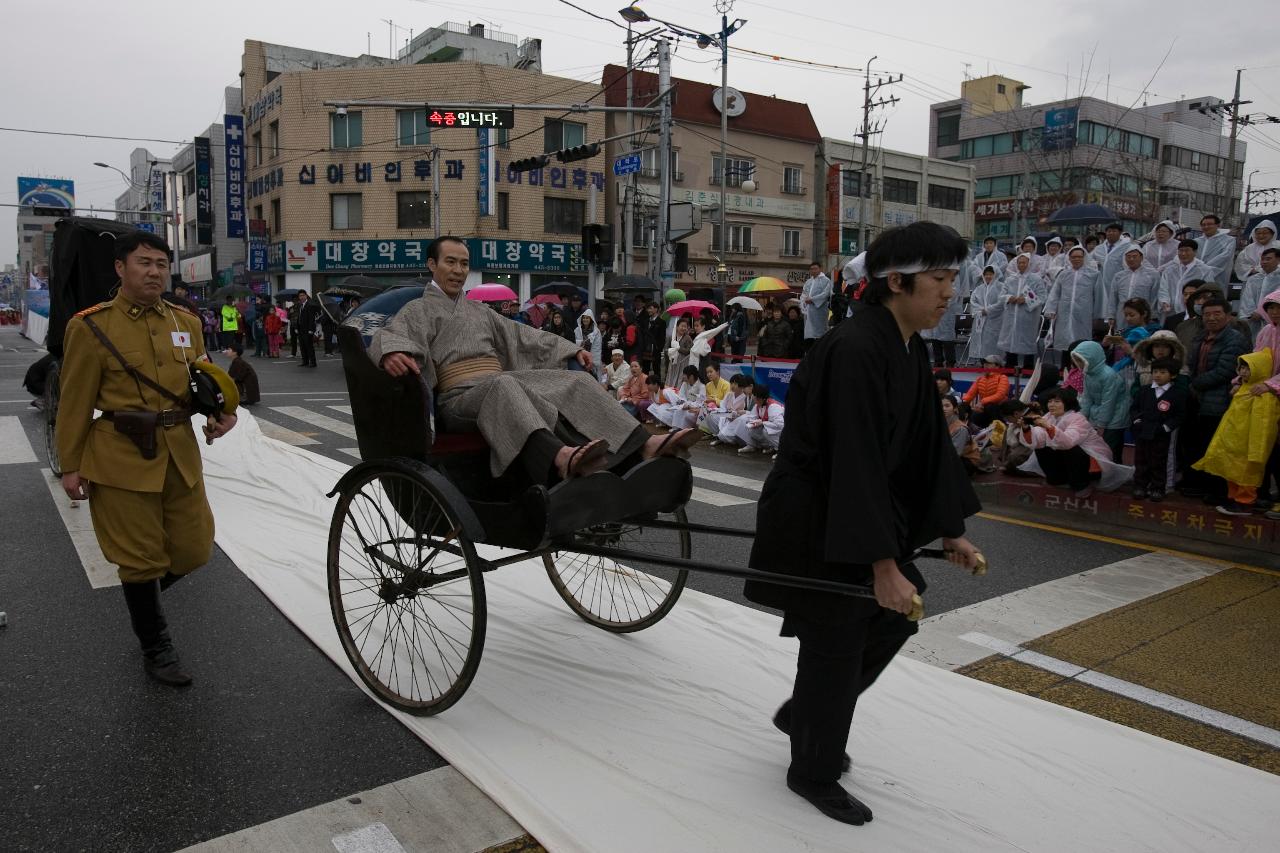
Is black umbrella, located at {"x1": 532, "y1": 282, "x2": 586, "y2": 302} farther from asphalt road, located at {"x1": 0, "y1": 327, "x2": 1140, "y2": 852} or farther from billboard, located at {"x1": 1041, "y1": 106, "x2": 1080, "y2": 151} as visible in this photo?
billboard, located at {"x1": 1041, "y1": 106, "x2": 1080, "y2": 151}

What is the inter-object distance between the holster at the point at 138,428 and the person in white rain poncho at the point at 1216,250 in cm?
1082

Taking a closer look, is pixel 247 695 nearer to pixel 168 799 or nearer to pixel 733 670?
pixel 168 799

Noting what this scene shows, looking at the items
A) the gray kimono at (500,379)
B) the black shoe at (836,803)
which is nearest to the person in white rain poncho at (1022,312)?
the gray kimono at (500,379)

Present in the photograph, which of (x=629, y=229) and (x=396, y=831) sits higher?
(x=629, y=229)

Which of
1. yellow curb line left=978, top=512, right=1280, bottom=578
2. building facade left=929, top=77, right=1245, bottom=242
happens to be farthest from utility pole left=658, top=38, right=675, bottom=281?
building facade left=929, top=77, right=1245, bottom=242

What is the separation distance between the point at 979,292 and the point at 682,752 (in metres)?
11.6

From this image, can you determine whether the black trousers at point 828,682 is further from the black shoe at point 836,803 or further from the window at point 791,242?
the window at point 791,242

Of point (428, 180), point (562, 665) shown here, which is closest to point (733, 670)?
point (562, 665)

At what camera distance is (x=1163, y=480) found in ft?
23.6

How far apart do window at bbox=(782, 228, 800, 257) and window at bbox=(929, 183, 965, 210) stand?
871cm

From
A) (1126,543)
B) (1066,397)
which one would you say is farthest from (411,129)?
(1126,543)

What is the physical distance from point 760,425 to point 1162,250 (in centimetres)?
534

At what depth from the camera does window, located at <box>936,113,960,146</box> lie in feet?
174

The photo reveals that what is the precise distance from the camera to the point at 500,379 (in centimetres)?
343
